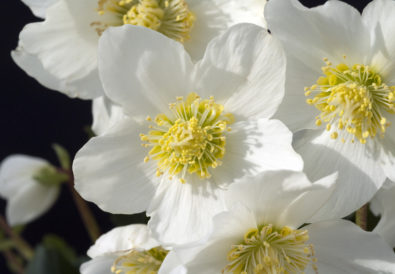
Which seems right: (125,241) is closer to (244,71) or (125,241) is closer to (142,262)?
(142,262)

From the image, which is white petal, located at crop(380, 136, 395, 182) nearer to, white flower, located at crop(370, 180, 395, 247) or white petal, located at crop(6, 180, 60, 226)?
white flower, located at crop(370, 180, 395, 247)

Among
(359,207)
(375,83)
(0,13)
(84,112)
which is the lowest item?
(84,112)

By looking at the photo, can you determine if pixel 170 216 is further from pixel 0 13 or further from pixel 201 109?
pixel 0 13

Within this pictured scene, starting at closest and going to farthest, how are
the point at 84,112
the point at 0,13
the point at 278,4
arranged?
the point at 278,4 < the point at 0,13 < the point at 84,112

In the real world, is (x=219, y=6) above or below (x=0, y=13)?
above

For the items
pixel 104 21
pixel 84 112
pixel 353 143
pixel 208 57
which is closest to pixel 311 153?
pixel 353 143

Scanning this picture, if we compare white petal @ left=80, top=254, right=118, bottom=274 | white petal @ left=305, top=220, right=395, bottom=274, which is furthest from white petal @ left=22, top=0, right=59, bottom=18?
white petal @ left=305, top=220, right=395, bottom=274

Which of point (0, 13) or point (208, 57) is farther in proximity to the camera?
point (0, 13)
